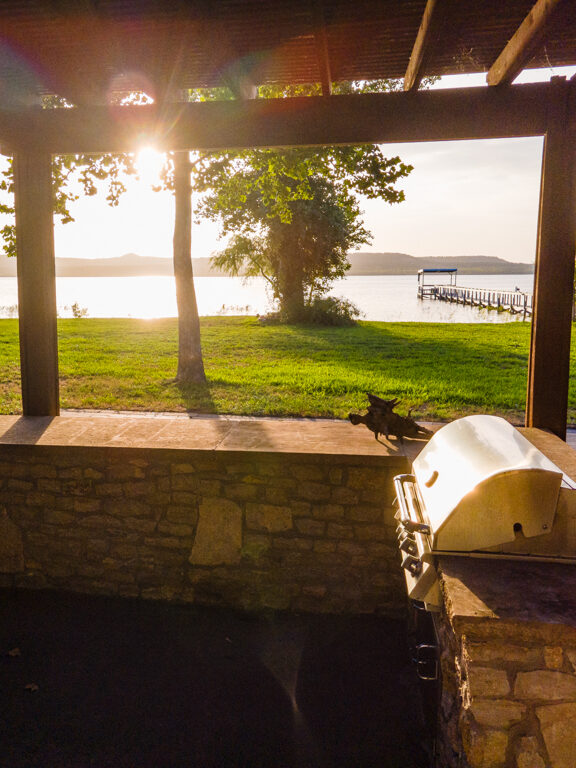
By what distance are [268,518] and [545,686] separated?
222cm

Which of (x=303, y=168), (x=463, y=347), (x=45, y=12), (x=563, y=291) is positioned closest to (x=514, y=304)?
(x=463, y=347)

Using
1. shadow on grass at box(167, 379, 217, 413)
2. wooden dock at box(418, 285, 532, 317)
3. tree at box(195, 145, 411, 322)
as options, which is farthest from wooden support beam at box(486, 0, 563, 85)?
wooden dock at box(418, 285, 532, 317)

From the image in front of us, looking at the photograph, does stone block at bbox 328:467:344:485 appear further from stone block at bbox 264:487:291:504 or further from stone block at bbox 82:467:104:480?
stone block at bbox 82:467:104:480

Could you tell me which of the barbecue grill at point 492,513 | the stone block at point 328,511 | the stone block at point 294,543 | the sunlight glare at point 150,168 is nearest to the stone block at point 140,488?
the stone block at point 294,543

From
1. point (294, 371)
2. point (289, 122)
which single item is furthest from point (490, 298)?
point (289, 122)

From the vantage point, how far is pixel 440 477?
8.82ft

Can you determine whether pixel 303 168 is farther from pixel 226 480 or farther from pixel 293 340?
pixel 293 340

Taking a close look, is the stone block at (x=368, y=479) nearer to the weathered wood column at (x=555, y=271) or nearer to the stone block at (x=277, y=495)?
the stone block at (x=277, y=495)

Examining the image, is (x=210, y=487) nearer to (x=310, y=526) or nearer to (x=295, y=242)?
(x=310, y=526)

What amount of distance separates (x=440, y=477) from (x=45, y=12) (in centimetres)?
362

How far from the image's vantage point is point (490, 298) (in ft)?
108

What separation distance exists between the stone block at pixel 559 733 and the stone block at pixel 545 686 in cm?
5

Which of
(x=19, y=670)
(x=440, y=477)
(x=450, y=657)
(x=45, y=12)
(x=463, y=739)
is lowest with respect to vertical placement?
(x=19, y=670)

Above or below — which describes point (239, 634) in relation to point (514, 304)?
below
